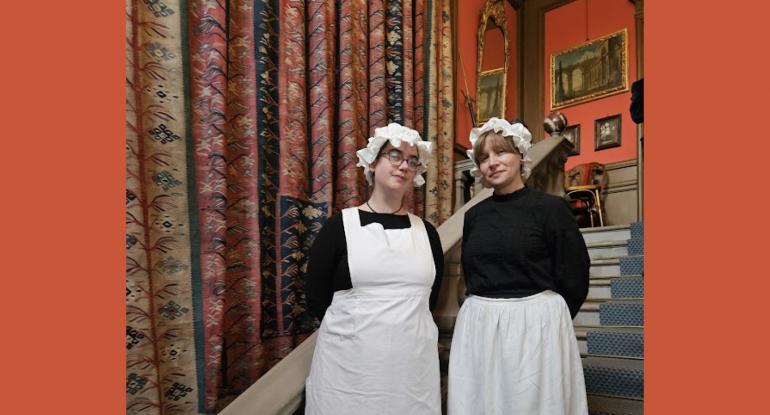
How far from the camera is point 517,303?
172cm

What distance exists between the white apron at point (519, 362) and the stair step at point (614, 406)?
75 centimetres

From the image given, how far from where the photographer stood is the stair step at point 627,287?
10.1 ft

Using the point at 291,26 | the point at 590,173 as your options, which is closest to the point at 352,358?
the point at 291,26

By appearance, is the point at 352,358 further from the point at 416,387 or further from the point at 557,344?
the point at 557,344

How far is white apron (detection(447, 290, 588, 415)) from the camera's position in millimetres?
1642

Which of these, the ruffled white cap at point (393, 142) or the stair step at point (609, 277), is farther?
the stair step at point (609, 277)

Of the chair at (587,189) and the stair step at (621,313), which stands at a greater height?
the chair at (587,189)

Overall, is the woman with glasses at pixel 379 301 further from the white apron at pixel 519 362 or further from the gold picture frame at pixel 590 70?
the gold picture frame at pixel 590 70

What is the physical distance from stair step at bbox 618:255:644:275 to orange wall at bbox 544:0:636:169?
3.14 meters

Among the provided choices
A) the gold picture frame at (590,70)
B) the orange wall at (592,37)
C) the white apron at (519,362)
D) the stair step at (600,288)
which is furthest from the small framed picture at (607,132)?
the white apron at (519,362)

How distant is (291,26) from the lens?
3.09 meters

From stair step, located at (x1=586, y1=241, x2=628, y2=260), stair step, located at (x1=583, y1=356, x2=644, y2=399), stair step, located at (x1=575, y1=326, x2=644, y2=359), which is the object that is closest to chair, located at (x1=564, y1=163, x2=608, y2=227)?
stair step, located at (x1=586, y1=241, x2=628, y2=260)

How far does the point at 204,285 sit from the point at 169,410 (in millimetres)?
559

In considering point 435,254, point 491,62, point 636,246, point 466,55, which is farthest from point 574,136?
point 435,254
